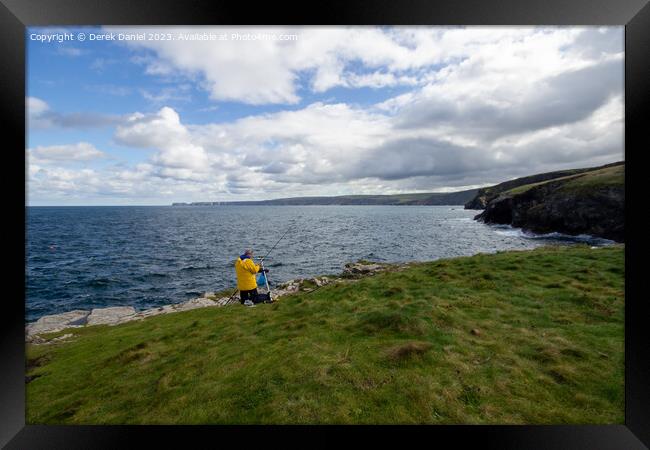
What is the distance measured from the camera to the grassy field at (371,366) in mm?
4832

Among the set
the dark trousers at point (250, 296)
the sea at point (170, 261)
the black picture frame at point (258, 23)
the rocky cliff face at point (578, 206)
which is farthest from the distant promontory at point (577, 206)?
the dark trousers at point (250, 296)

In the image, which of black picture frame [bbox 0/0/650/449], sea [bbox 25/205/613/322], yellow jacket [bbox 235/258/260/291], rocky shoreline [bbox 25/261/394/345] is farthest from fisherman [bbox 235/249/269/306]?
sea [bbox 25/205/613/322]

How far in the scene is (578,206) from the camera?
43094 millimetres

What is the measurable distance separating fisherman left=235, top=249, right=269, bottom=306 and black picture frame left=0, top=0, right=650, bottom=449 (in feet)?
22.9

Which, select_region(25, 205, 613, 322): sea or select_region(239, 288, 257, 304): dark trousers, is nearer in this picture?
select_region(239, 288, 257, 304): dark trousers

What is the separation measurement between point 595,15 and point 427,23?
3.34 metres

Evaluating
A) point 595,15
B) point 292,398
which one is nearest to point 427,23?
point 595,15

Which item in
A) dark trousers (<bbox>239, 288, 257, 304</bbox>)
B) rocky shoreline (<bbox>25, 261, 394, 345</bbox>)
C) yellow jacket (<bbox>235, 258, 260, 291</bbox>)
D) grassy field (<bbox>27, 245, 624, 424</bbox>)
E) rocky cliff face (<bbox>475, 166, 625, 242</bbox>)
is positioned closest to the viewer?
grassy field (<bbox>27, 245, 624, 424</bbox>)

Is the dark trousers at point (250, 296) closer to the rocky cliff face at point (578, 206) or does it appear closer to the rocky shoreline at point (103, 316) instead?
the rocky shoreline at point (103, 316)

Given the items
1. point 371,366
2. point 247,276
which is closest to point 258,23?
point 371,366

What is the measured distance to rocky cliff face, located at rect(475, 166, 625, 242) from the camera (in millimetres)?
39250

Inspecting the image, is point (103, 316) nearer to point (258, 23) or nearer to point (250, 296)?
point (250, 296)

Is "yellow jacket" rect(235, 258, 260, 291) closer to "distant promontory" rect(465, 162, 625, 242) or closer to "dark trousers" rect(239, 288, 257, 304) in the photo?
"dark trousers" rect(239, 288, 257, 304)

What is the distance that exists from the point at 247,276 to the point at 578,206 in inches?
2234
